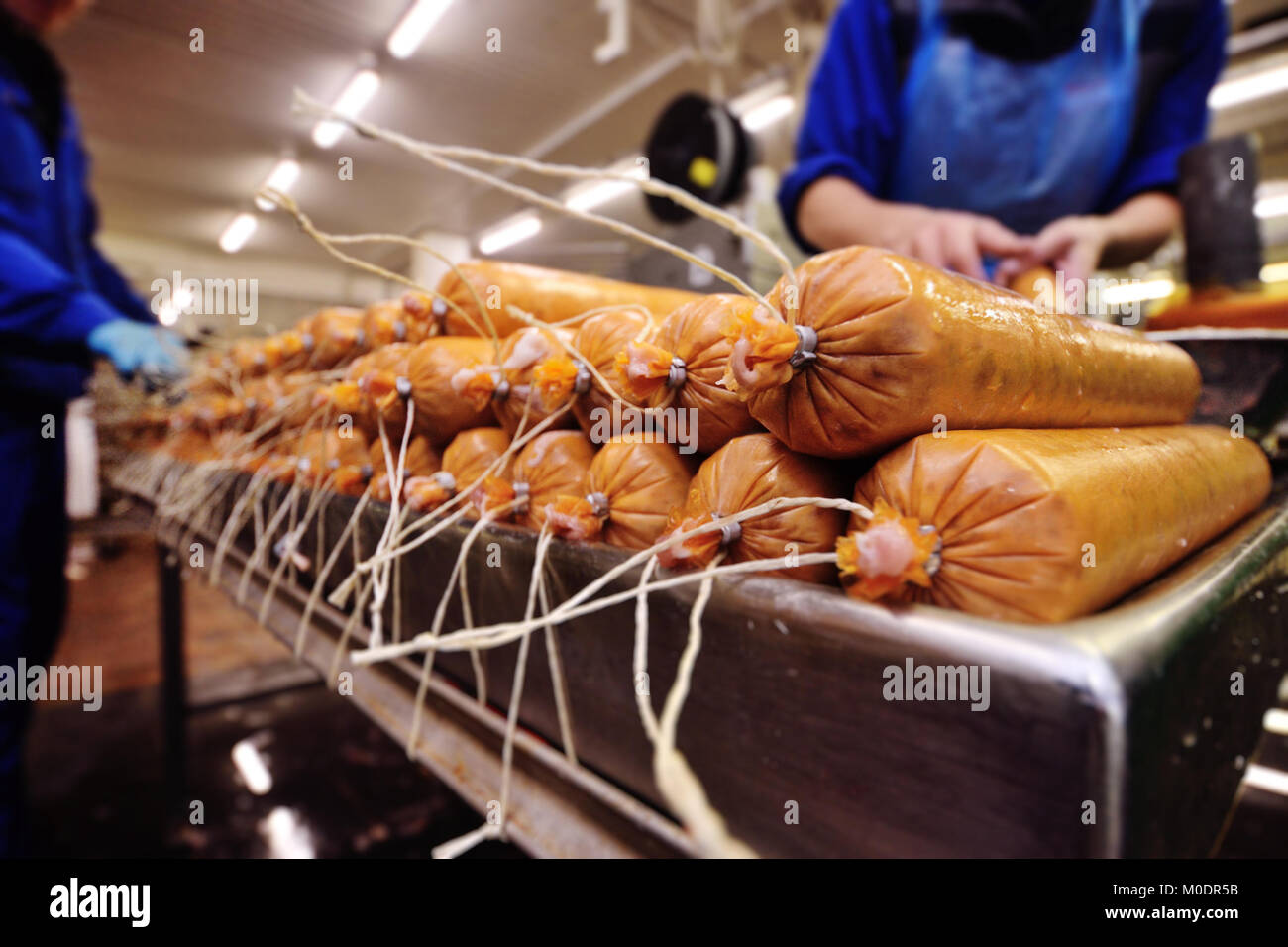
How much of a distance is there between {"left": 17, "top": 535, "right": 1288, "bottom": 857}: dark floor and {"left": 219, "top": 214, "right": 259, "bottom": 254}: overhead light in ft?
35.4

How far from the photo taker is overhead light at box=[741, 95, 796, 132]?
6.12 metres

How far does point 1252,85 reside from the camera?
6066mm

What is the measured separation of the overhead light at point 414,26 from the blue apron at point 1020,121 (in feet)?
18.2

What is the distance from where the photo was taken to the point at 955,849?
0.44 meters

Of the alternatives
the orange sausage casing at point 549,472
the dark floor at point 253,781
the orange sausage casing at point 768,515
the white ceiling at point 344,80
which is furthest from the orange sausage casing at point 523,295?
the white ceiling at point 344,80

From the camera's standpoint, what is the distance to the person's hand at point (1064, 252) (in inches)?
53.8

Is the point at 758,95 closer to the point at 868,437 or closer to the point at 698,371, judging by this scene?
the point at 698,371

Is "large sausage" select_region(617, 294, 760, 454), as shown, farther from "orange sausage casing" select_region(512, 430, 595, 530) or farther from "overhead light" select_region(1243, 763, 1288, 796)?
"overhead light" select_region(1243, 763, 1288, 796)

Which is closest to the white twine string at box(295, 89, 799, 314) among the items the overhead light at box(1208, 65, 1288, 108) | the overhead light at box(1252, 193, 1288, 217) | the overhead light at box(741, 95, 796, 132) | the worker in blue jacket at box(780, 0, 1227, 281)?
the worker in blue jacket at box(780, 0, 1227, 281)

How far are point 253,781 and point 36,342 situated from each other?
2089 millimetres

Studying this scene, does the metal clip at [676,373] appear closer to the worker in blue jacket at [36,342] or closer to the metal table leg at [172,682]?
the worker in blue jacket at [36,342]

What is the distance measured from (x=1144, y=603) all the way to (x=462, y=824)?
2870 millimetres

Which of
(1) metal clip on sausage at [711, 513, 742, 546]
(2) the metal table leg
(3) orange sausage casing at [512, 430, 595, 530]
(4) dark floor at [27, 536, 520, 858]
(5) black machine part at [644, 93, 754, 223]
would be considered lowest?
(4) dark floor at [27, 536, 520, 858]
